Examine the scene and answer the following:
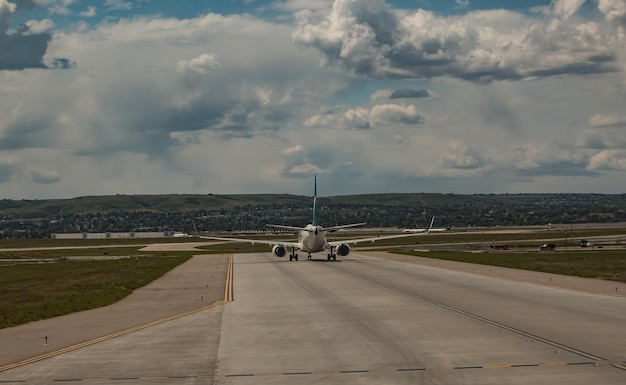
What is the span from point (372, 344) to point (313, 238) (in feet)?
182

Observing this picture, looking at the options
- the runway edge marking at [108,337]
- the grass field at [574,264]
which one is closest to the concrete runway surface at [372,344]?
the runway edge marking at [108,337]

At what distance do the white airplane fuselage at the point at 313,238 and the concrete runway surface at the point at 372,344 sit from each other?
3450 centimetres

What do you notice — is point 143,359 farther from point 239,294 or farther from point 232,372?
point 239,294

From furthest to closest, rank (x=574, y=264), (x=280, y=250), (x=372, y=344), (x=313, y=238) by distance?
(x=280, y=250) < (x=313, y=238) < (x=574, y=264) < (x=372, y=344)

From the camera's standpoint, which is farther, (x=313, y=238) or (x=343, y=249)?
(x=343, y=249)

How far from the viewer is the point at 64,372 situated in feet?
77.8

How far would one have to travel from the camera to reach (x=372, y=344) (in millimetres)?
27500

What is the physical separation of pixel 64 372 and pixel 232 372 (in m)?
5.38

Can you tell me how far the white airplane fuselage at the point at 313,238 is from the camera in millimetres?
82188

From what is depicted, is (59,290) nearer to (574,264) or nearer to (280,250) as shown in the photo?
(280,250)

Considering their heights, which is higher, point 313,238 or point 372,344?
point 313,238

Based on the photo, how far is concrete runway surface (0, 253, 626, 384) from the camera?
2225 cm

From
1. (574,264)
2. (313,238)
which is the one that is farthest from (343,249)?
(574,264)

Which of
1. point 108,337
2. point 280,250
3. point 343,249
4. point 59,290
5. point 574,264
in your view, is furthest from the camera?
point 280,250
